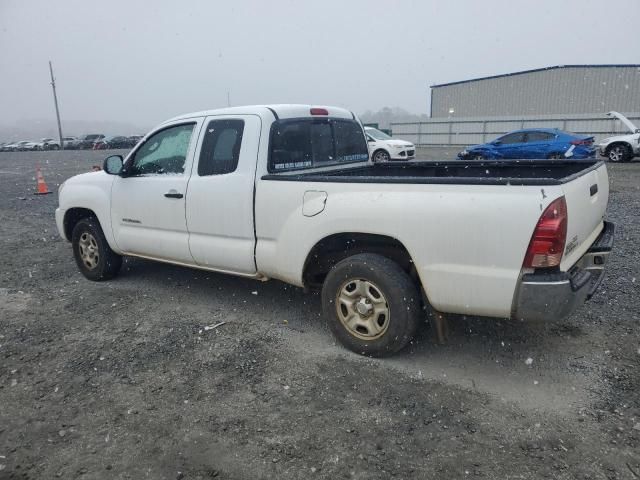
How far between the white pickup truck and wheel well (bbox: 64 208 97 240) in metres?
0.17

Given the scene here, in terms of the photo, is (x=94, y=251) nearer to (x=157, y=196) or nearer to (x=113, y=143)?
(x=157, y=196)

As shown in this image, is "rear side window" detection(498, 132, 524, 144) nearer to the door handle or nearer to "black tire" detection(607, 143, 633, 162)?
"black tire" detection(607, 143, 633, 162)

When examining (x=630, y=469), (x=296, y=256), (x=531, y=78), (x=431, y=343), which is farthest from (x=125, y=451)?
(x=531, y=78)

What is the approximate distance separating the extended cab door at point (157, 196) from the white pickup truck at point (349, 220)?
0.02m

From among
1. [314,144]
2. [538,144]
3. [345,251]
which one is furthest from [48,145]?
[345,251]

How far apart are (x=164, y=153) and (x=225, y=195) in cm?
110

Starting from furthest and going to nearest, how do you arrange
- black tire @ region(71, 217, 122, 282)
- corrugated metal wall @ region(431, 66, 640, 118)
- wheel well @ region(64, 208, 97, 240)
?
corrugated metal wall @ region(431, 66, 640, 118)
wheel well @ region(64, 208, 97, 240)
black tire @ region(71, 217, 122, 282)

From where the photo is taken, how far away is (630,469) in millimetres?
2441

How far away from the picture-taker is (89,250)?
18.7 ft

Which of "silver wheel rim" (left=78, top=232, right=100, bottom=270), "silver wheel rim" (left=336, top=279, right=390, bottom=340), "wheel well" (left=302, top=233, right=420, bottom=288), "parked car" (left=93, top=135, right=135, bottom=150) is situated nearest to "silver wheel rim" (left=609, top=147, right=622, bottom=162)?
"wheel well" (left=302, top=233, right=420, bottom=288)

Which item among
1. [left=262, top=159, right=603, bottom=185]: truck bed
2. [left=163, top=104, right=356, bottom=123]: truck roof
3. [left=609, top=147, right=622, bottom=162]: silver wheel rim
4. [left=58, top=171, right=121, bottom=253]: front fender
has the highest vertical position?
[left=163, top=104, right=356, bottom=123]: truck roof

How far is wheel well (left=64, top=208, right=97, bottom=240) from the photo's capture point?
18.9 ft

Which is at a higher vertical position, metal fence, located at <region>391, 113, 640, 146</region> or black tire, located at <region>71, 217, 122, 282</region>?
metal fence, located at <region>391, 113, 640, 146</region>

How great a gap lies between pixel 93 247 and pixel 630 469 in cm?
534
